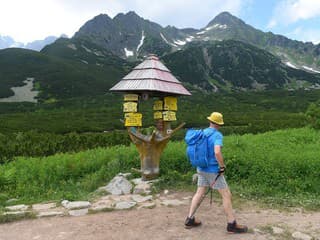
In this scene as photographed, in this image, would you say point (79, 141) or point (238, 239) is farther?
point (79, 141)

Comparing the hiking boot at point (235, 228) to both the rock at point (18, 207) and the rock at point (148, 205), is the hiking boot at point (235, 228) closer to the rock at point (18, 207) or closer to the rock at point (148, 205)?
the rock at point (148, 205)

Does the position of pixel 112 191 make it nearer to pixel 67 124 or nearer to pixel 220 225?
pixel 220 225

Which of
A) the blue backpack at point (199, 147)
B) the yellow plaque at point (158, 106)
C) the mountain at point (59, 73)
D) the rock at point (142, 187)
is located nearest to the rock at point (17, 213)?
the rock at point (142, 187)

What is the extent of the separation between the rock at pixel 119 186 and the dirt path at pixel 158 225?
1543 millimetres

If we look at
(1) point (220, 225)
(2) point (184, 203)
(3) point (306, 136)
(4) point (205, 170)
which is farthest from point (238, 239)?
(3) point (306, 136)

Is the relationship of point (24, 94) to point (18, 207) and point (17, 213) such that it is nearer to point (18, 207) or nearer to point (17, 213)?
point (18, 207)

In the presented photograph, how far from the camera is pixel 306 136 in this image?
15.9 meters

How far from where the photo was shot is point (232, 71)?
177m

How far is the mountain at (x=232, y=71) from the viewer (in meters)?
164

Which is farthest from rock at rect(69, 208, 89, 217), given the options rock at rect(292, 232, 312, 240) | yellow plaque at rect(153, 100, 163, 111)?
rock at rect(292, 232, 312, 240)

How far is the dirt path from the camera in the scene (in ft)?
21.5

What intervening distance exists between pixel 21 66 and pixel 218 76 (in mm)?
89660

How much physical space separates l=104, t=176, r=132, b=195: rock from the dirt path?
5.06 ft

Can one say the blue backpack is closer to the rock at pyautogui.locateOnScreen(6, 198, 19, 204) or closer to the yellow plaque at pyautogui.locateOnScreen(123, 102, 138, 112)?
the yellow plaque at pyautogui.locateOnScreen(123, 102, 138, 112)
